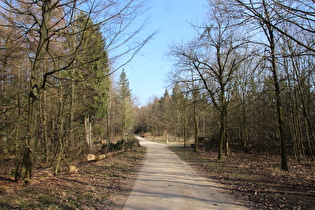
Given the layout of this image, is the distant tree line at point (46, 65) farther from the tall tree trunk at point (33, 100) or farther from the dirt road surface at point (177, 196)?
the dirt road surface at point (177, 196)

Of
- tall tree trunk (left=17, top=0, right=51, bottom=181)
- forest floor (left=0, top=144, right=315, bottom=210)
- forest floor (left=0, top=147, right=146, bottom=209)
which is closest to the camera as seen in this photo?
forest floor (left=0, top=147, right=146, bottom=209)

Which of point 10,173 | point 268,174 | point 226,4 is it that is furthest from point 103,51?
point 268,174

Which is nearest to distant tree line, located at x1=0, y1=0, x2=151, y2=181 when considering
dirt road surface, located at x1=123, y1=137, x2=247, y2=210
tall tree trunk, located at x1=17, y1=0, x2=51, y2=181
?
tall tree trunk, located at x1=17, y1=0, x2=51, y2=181

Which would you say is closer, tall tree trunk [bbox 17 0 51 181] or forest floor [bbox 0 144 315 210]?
forest floor [bbox 0 144 315 210]

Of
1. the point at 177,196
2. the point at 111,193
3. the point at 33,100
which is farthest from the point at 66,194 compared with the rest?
the point at 177,196

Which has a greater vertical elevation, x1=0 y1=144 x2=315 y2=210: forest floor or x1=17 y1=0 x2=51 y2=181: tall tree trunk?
x1=17 y1=0 x2=51 y2=181: tall tree trunk

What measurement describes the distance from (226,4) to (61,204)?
662 cm

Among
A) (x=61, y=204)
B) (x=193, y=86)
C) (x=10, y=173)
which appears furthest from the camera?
(x=193, y=86)

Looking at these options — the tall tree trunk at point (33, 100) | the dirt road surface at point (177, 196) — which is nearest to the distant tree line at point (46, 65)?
the tall tree trunk at point (33, 100)

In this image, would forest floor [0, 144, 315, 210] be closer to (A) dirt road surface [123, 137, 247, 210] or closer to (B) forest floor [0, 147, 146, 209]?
(B) forest floor [0, 147, 146, 209]

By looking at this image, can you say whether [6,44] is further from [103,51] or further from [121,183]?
[121,183]

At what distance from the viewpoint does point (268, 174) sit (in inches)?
375

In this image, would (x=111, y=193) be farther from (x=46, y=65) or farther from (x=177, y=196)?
(x=46, y=65)

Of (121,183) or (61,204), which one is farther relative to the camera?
(121,183)
